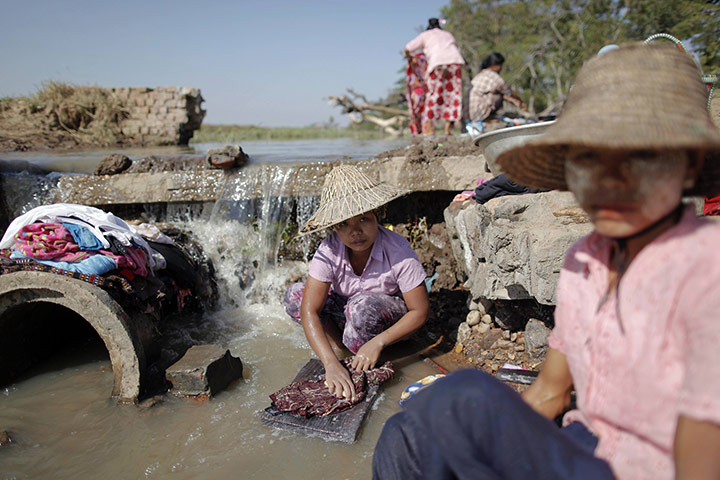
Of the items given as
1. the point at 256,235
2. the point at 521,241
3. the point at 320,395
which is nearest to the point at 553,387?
the point at 521,241

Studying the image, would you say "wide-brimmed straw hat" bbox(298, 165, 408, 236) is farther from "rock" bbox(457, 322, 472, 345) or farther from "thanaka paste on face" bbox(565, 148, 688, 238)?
"thanaka paste on face" bbox(565, 148, 688, 238)

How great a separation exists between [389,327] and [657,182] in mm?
2235

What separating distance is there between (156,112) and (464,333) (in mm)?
9298

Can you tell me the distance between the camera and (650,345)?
0.95m

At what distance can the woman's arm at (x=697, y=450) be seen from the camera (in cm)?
84

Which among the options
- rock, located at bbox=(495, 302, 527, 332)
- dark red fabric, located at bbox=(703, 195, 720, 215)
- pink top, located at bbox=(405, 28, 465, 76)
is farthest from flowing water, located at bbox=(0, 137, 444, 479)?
pink top, located at bbox=(405, 28, 465, 76)

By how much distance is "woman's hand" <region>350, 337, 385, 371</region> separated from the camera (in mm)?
2744

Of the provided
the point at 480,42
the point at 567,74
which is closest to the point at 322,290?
the point at 567,74

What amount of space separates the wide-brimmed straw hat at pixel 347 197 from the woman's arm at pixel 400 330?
660mm

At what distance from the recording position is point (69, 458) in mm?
2326

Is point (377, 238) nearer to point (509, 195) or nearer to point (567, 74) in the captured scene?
point (509, 195)

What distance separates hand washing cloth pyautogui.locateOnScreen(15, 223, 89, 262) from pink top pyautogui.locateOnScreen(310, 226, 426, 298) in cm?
145

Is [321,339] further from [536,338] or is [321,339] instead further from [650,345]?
[650,345]

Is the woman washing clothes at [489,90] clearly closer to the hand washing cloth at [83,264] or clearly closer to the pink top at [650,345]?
the hand washing cloth at [83,264]
